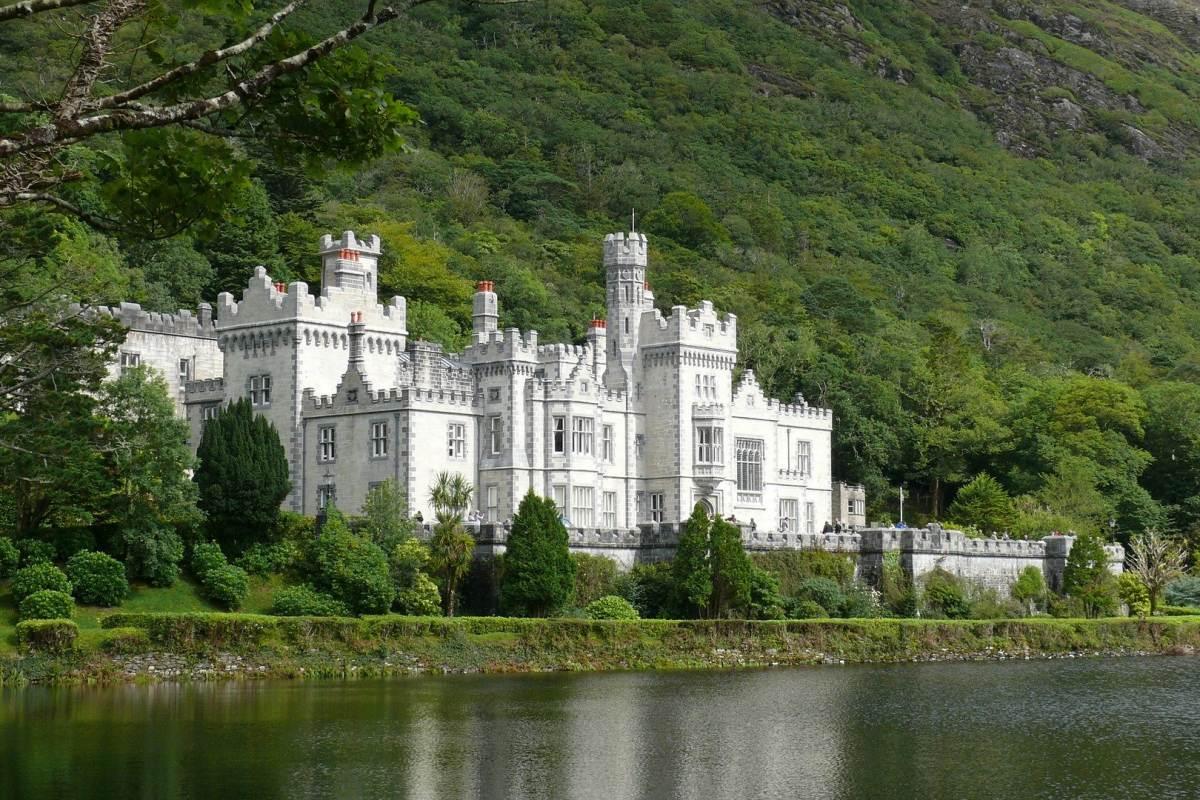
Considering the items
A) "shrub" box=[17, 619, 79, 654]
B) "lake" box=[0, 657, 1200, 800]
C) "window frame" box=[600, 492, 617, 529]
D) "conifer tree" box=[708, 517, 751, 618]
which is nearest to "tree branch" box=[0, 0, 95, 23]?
"lake" box=[0, 657, 1200, 800]

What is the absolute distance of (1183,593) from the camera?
8444 centimetres

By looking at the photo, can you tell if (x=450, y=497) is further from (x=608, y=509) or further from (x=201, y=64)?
(x=201, y=64)

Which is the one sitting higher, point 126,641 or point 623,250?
point 623,250

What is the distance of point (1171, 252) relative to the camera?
188m

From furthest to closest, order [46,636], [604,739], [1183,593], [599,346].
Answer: [1183,593] < [599,346] < [46,636] < [604,739]

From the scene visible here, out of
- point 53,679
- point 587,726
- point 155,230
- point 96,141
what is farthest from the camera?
point 96,141

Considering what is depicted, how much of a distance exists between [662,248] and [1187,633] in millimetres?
73560

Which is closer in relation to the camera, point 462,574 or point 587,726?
point 587,726

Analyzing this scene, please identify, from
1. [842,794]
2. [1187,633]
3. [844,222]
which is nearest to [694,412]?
[1187,633]

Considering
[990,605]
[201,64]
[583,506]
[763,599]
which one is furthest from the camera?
[990,605]

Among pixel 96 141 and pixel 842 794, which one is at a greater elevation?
pixel 96 141

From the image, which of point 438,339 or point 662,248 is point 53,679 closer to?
point 438,339

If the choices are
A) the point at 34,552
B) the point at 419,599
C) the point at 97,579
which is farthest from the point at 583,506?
the point at 34,552

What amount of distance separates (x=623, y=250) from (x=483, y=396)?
9.45 meters
